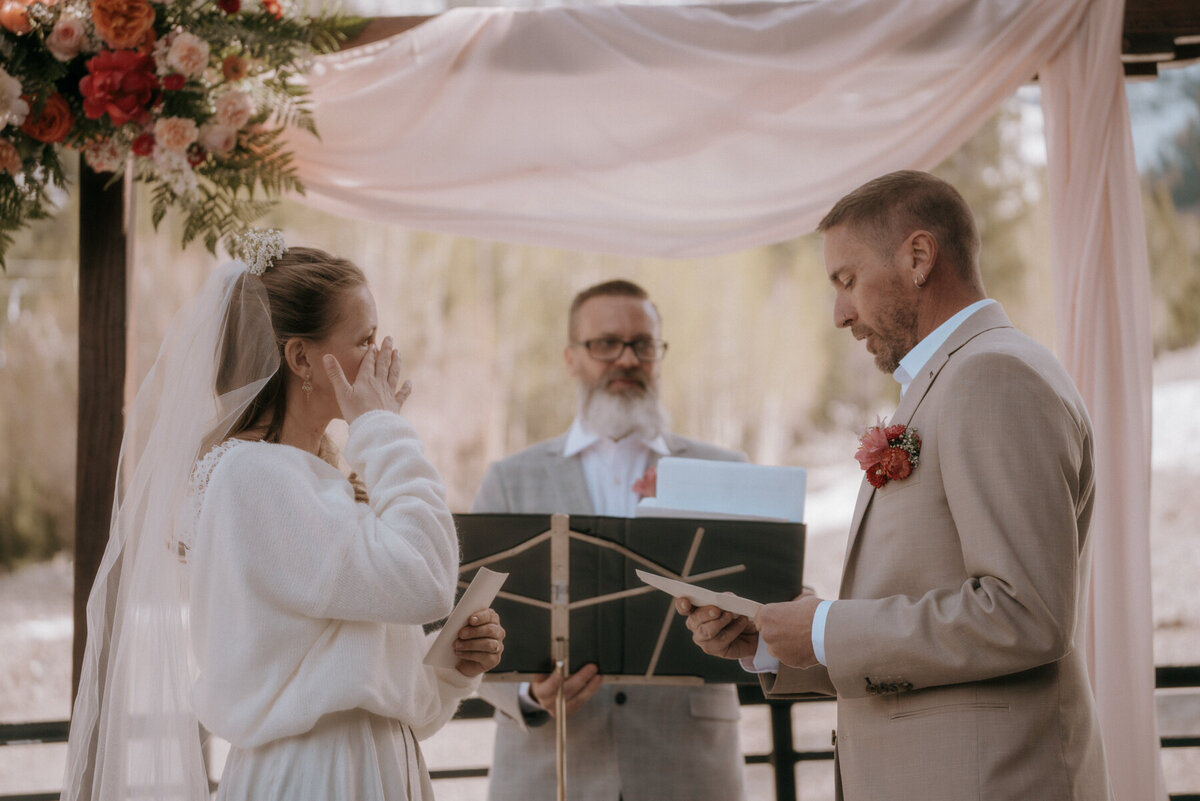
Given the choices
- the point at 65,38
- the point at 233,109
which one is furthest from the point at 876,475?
the point at 65,38

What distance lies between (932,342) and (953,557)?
46 centimetres

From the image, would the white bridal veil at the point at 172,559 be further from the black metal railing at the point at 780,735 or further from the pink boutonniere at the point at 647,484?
the black metal railing at the point at 780,735

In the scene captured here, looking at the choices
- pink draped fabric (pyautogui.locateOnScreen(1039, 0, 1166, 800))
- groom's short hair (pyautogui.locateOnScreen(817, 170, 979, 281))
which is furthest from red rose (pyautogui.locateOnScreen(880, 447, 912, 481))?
pink draped fabric (pyautogui.locateOnScreen(1039, 0, 1166, 800))

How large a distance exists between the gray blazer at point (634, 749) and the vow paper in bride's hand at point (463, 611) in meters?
0.78

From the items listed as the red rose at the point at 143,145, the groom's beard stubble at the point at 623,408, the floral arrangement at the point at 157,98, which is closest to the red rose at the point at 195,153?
the floral arrangement at the point at 157,98

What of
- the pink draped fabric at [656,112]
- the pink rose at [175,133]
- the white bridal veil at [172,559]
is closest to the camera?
the white bridal veil at [172,559]

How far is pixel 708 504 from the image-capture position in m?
2.70

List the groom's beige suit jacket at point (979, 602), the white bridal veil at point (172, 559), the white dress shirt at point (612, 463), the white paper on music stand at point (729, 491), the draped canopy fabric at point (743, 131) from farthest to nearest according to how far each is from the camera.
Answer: the white dress shirt at point (612, 463)
the draped canopy fabric at point (743, 131)
the white paper on music stand at point (729, 491)
the white bridal veil at point (172, 559)
the groom's beige suit jacket at point (979, 602)

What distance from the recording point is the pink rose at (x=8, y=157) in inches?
119

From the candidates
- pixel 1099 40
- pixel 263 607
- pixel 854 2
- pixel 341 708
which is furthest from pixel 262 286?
pixel 1099 40

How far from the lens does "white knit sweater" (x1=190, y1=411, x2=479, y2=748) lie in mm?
1893

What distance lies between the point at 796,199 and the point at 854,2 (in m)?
0.67

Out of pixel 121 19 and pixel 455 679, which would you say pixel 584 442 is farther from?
pixel 121 19

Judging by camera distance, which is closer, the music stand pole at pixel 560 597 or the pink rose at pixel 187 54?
the music stand pole at pixel 560 597
